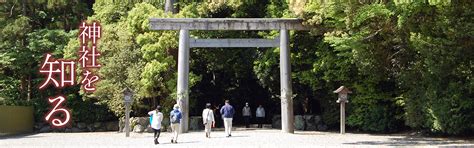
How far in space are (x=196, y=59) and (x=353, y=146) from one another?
14.5 metres

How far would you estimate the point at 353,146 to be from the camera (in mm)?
16578

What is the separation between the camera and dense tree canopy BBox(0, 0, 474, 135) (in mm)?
18750

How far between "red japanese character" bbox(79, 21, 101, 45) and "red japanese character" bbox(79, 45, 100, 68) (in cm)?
64

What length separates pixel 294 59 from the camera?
26.7m

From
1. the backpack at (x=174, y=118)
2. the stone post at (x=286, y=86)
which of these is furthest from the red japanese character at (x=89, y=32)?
the backpack at (x=174, y=118)

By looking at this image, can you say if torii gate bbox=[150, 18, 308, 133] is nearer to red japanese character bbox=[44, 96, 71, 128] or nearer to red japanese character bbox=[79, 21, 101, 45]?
red japanese character bbox=[79, 21, 101, 45]

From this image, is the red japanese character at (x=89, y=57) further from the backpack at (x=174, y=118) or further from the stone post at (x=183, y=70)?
the backpack at (x=174, y=118)

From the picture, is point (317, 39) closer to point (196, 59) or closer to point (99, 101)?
point (196, 59)

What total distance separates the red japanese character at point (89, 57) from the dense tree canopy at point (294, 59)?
1.72 feet

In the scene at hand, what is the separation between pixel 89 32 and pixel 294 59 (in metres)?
10.2

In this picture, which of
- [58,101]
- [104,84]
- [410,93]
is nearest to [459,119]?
[410,93]

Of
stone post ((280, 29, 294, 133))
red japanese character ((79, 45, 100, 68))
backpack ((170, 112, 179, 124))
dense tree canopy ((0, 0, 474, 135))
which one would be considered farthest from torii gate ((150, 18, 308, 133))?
red japanese character ((79, 45, 100, 68))

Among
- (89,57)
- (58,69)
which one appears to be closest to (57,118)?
(58,69)

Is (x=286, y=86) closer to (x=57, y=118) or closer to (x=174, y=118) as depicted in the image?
(x=174, y=118)
